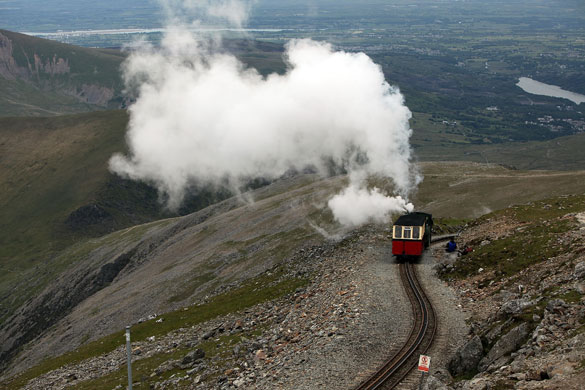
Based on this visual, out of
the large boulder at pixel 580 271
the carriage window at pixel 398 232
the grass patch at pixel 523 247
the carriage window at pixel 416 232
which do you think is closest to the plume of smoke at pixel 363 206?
the carriage window at pixel 398 232

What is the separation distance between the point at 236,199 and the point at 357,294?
12773 cm

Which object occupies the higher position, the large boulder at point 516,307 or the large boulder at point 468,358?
the large boulder at point 516,307

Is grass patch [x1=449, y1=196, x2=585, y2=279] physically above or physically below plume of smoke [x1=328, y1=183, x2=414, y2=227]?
above

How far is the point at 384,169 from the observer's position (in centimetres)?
11212

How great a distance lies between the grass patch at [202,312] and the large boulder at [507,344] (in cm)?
3272

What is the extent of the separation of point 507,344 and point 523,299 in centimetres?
658

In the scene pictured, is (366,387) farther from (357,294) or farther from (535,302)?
(357,294)

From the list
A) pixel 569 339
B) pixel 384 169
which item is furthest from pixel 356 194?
pixel 569 339


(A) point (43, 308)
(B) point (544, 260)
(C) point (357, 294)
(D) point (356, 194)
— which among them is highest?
(B) point (544, 260)

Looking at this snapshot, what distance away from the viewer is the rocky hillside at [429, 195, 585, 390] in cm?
3009

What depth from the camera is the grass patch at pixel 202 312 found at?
230 feet

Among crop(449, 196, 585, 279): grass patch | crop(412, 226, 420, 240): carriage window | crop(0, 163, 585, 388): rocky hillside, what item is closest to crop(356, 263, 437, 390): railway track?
crop(0, 163, 585, 388): rocky hillside

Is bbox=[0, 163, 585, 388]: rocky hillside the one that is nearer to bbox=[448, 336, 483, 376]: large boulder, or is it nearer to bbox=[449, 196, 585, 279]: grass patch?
bbox=[449, 196, 585, 279]: grass patch

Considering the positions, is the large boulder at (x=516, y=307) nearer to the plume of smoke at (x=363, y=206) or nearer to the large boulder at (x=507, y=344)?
the large boulder at (x=507, y=344)
